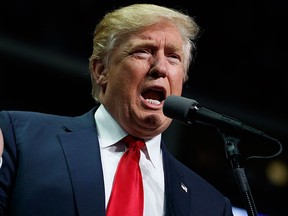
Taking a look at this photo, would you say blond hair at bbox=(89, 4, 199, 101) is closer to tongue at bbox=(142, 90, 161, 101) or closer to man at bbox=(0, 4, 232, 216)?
man at bbox=(0, 4, 232, 216)

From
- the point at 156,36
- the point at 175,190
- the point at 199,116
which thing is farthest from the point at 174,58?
the point at 199,116

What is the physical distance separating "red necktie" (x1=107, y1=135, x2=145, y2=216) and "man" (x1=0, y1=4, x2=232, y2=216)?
0.03 metres

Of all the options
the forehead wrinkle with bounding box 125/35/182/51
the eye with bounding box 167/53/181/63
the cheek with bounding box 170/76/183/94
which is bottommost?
the cheek with bounding box 170/76/183/94

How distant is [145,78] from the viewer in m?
1.75

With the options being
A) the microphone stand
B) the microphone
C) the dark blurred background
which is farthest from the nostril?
the dark blurred background

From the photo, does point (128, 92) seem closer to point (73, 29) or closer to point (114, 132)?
point (114, 132)

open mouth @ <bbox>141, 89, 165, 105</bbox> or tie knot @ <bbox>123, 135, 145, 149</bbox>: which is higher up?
open mouth @ <bbox>141, 89, 165, 105</bbox>

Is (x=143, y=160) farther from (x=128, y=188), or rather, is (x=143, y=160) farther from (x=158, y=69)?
(x=158, y=69)

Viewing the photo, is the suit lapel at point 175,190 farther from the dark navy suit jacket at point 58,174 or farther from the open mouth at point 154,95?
the open mouth at point 154,95

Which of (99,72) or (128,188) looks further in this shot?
(99,72)

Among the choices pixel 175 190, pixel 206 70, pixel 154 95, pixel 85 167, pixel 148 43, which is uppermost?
pixel 148 43

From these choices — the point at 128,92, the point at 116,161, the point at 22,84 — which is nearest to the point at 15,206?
the point at 116,161

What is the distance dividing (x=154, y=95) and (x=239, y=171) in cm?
56

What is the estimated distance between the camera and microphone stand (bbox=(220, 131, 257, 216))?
1.22 m
